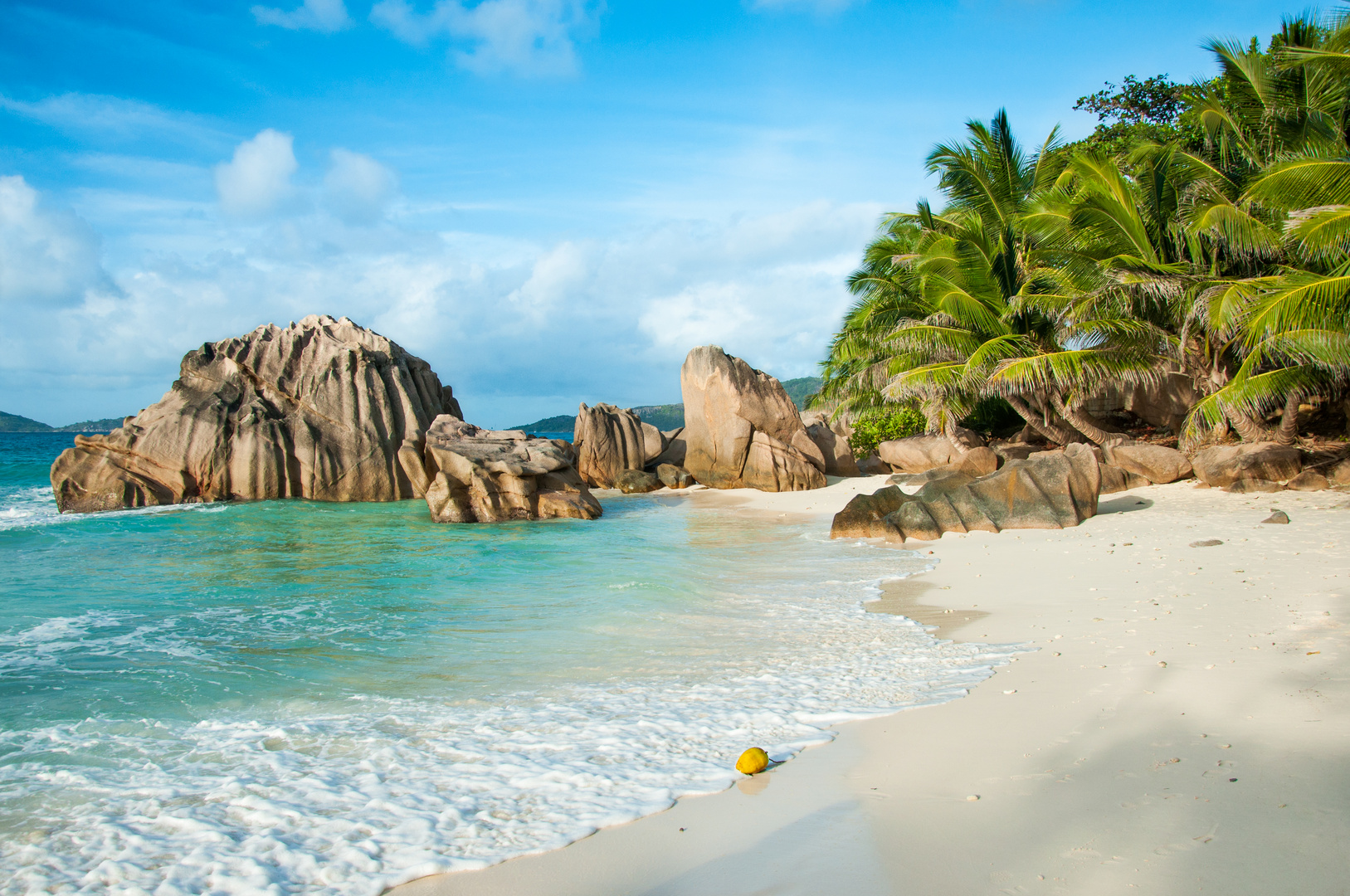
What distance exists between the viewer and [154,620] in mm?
7668

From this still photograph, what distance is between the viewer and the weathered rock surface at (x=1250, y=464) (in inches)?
488

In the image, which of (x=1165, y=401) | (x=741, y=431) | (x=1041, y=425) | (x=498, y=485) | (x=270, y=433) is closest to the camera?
(x=498, y=485)

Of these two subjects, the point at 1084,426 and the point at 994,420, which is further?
the point at 994,420

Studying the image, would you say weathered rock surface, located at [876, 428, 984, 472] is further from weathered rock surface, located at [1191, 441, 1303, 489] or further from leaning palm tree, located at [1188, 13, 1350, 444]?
weathered rock surface, located at [1191, 441, 1303, 489]

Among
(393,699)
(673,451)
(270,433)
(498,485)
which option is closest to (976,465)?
(498,485)

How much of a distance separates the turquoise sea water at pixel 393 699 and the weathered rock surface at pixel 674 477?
40.1 feet

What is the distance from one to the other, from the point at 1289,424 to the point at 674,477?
1471 cm

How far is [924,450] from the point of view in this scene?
68.8 feet

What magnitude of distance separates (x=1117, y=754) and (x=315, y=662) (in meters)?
5.53

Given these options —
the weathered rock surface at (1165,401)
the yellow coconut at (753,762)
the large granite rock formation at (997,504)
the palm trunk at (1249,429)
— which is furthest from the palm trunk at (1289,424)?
the yellow coconut at (753,762)

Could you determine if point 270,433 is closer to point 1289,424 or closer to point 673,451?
point 673,451

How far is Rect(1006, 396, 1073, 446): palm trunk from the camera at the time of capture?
1831 cm

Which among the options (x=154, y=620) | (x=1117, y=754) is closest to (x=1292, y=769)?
(x=1117, y=754)

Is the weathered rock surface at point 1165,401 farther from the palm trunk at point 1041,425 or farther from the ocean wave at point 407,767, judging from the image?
the ocean wave at point 407,767
